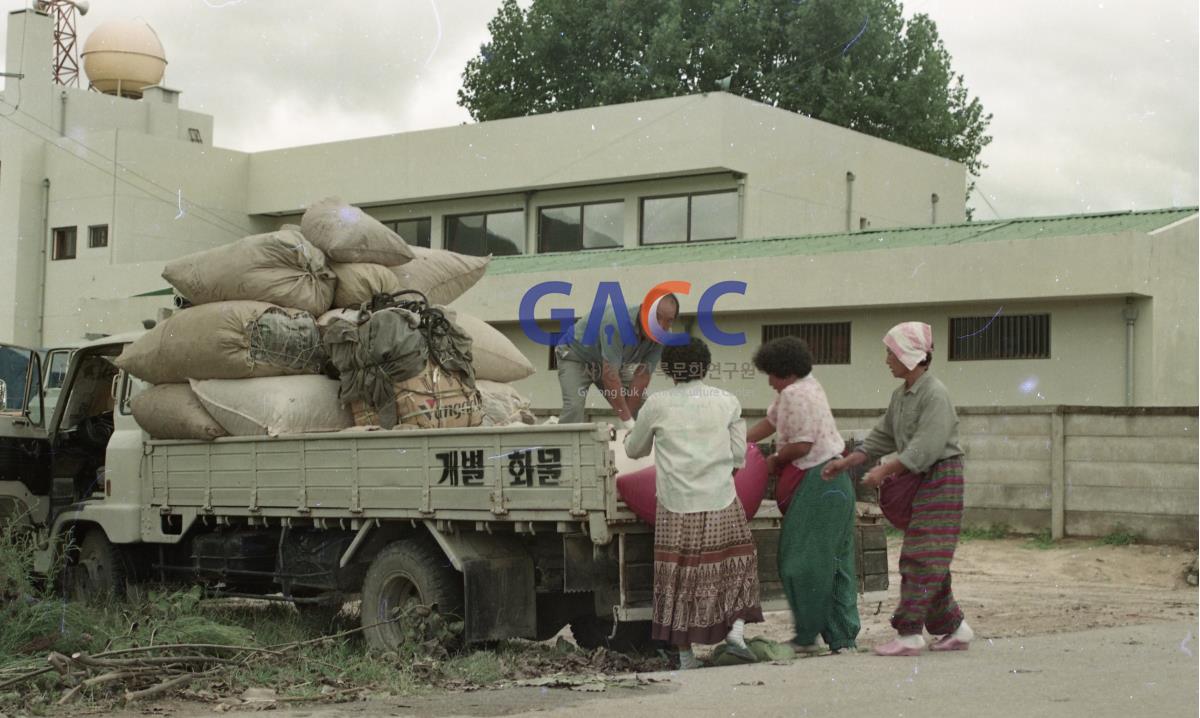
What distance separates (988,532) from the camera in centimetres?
1555

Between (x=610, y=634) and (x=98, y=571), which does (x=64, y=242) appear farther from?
(x=610, y=634)

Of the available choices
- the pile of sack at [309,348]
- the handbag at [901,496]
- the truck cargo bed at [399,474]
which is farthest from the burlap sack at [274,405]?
the handbag at [901,496]

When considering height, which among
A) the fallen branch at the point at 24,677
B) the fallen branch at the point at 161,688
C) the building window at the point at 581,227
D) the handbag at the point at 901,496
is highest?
the building window at the point at 581,227

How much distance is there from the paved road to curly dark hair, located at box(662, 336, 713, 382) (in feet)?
4.94

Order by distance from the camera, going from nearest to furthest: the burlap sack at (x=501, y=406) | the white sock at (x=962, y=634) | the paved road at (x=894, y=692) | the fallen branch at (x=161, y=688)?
the paved road at (x=894, y=692) → the fallen branch at (x=161, y=688) → the white sock at (x=962, y=634) → the burlap sack at (x=501, y=406)

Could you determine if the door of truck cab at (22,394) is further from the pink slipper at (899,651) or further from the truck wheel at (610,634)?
the pink slipper at (899,651)

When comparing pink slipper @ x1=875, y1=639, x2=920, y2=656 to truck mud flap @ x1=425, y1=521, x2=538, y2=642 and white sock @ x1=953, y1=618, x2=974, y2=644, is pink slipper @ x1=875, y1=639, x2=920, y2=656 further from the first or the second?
truck mud flap @ x1=425, y1=521, x2=538, y2=642

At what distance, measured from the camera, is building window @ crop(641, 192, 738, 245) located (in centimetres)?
2753

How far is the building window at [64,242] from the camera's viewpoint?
33406 millimetres

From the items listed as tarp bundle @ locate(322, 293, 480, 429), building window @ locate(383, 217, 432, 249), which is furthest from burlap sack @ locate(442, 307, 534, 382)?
building window @ locate(383, 217, 432, 249)

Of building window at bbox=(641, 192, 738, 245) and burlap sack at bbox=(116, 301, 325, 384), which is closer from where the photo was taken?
burlap sack at bbox=(116, 301, 325, 384)

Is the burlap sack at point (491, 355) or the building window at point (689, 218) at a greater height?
the building window at point (689, 218)

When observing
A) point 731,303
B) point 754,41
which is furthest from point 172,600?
point 754,41

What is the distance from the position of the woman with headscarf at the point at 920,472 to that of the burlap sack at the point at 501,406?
122 inches
